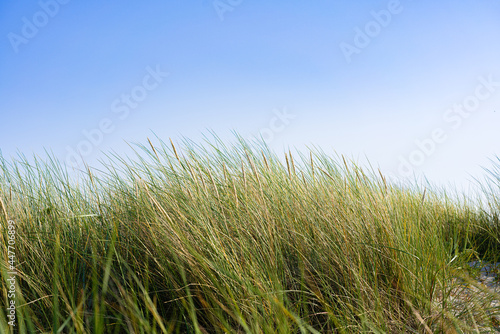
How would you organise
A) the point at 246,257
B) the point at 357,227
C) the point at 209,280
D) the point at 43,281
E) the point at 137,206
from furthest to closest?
the point at 137,206 < the point at 357,227 < the point at 43,281 < the point at 246,257 < the point at 209,280

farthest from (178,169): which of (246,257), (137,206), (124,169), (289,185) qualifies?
(246,257)

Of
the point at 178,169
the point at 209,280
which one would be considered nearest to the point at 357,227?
the point at 209,280

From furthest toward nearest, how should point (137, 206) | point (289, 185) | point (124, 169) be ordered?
point (124, 169)
point (289, 185)
point (137, 206)

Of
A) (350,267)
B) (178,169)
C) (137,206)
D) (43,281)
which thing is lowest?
(350,267)

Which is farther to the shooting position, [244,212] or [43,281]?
[244,212]

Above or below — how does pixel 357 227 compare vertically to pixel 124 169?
below

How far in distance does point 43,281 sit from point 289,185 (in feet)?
5.14

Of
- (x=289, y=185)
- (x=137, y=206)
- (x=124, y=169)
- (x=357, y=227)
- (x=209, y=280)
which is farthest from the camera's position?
(x=124, y=169)

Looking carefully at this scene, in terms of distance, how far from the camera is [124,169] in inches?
102

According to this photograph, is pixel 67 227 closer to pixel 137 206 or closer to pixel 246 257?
pixel 137 206

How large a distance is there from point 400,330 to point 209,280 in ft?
3.06

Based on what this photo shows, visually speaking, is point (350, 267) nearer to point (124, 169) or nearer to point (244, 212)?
point (244, 212)

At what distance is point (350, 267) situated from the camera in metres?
1.69

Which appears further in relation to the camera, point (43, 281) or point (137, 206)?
point (137, 206)
